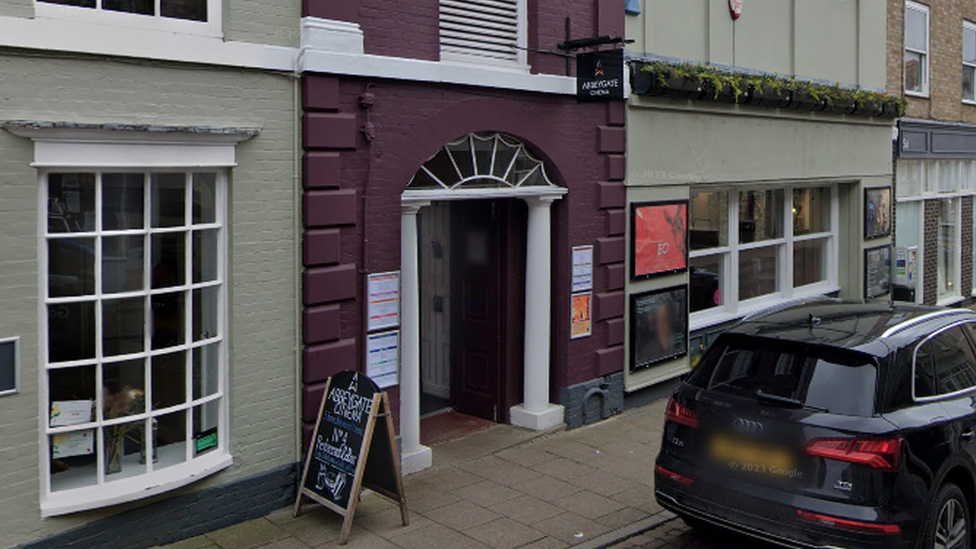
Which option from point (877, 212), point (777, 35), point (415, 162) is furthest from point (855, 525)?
point (877, 212)

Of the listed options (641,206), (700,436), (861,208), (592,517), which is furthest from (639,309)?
(861,208)

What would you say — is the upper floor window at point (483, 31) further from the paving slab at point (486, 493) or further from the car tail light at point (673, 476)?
the car tail light at point (673, 476)

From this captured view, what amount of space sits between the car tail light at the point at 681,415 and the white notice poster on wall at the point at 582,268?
11.8ft

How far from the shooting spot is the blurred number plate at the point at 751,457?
20.0 feet

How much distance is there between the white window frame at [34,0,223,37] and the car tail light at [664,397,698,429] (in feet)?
14.3

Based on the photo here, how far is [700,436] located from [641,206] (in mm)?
5022

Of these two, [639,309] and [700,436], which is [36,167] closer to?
[700,436]

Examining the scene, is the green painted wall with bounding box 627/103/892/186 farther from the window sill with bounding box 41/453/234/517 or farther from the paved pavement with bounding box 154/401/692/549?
the window sill with bounding box 41/453/234/517

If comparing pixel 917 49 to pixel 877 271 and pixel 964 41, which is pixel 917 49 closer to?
pixel 964 41

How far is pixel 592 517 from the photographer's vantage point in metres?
7.84

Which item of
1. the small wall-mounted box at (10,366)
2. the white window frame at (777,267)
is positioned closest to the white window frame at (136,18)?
the small wall-mounted box at (10,366)

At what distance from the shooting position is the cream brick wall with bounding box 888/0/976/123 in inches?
656

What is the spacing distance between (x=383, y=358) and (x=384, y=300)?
0.51 m

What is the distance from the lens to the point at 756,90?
499 inches
